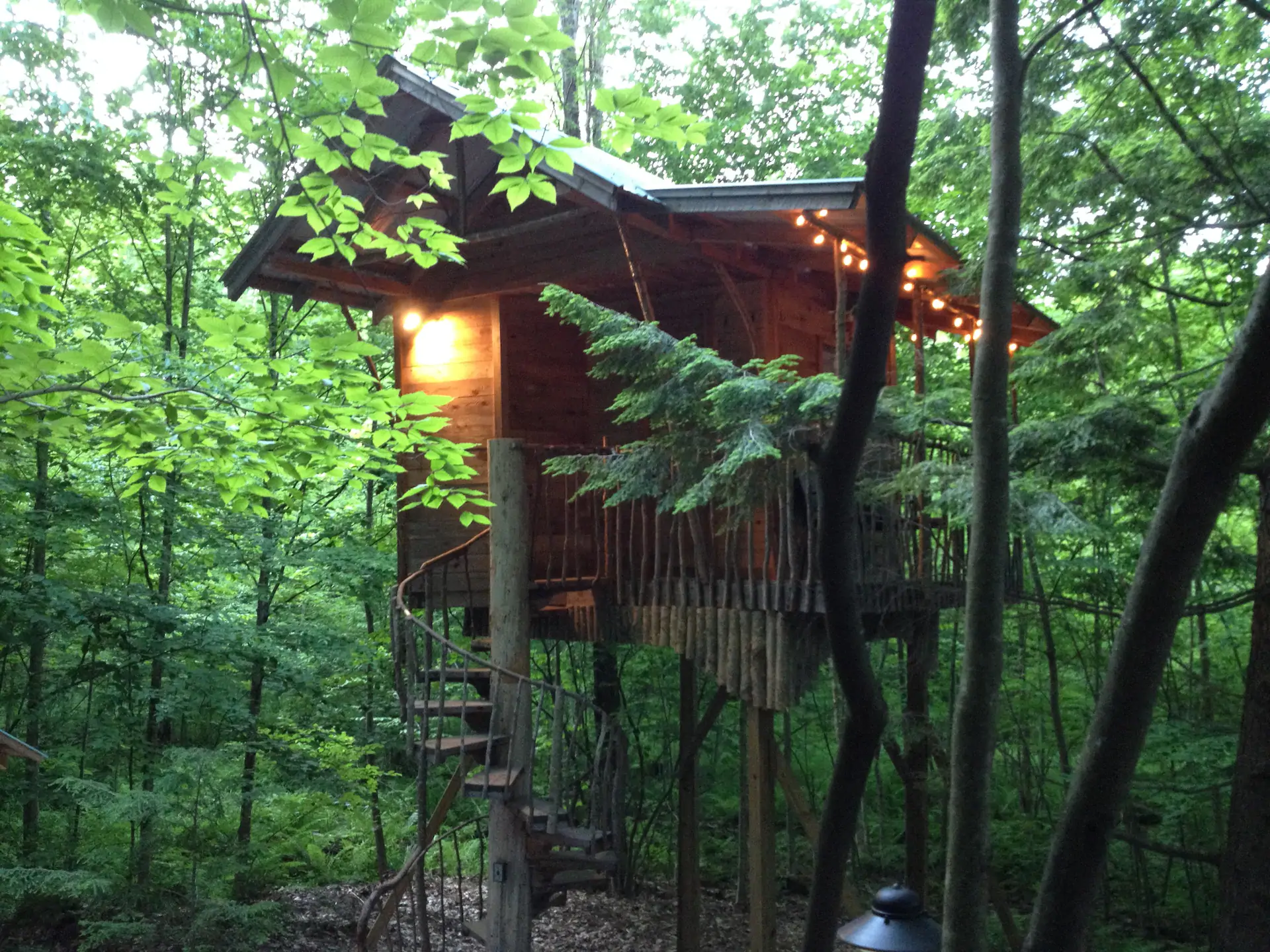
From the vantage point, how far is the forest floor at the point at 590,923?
1071 centimetres

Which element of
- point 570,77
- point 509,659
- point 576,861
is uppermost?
point 570,77

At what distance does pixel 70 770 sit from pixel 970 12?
11.7m

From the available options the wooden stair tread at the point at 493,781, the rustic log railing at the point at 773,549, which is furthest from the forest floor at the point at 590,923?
the rustic log railing at the point at 773,549

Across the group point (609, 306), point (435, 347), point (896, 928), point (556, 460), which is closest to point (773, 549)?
point (556, 460)

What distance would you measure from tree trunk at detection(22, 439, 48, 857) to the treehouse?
312 cm

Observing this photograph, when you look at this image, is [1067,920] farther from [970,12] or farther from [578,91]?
[578,91]

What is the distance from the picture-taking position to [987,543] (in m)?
3.52

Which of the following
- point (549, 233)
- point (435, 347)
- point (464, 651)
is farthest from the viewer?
point (435, 347)

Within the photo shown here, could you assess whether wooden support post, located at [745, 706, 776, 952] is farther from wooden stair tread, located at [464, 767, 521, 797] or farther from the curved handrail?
wooden stair tread, located at [464, 767, 521, 797]

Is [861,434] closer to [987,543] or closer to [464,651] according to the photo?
[987,543]

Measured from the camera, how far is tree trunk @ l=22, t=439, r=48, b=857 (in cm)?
1005

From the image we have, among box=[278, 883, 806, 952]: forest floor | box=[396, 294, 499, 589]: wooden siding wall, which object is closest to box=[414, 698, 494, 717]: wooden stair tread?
box=[396, 294, 499, 589]: wooden siding wall

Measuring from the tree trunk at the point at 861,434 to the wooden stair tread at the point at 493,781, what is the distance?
553 centimetres

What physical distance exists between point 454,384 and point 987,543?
7319mm
